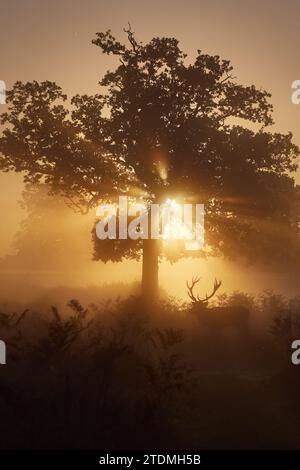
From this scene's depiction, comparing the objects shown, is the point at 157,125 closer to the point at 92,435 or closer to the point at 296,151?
the point at 296,151

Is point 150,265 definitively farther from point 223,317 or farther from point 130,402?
point 130,402

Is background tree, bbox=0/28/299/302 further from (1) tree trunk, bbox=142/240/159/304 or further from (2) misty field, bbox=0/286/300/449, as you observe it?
(2) misty field, bbox=0/286/300/449

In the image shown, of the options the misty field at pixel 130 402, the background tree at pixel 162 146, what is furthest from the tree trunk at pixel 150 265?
the misty field at pixel 130 402

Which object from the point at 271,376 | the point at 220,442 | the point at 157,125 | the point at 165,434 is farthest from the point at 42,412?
the point at 157,125

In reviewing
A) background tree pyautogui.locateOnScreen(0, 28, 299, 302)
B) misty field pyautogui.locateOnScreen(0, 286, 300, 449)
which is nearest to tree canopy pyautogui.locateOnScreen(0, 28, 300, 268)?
background tree pyautogui.locateOnScreen(0, 28, 299, 302)

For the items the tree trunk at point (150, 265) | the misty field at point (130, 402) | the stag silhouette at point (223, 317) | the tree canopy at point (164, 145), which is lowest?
the misty field at point (130, 402)

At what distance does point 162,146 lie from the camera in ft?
109

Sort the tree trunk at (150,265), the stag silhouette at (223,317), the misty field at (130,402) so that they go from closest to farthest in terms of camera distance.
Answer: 1. the misty field at (130,402)
2. the stag silhouette at (223,317)
3. the tree trunk at (150,265)

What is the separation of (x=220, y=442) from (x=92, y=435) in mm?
2857

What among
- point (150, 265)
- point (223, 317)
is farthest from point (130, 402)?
point (150, 265)

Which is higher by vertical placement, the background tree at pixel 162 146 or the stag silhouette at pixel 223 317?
the background tree at pixel 162 146

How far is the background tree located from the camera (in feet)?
108

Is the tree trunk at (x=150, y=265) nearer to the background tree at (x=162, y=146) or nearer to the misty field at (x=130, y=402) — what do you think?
the background tree at (x=162, y=146)

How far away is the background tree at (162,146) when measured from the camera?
108 ft
